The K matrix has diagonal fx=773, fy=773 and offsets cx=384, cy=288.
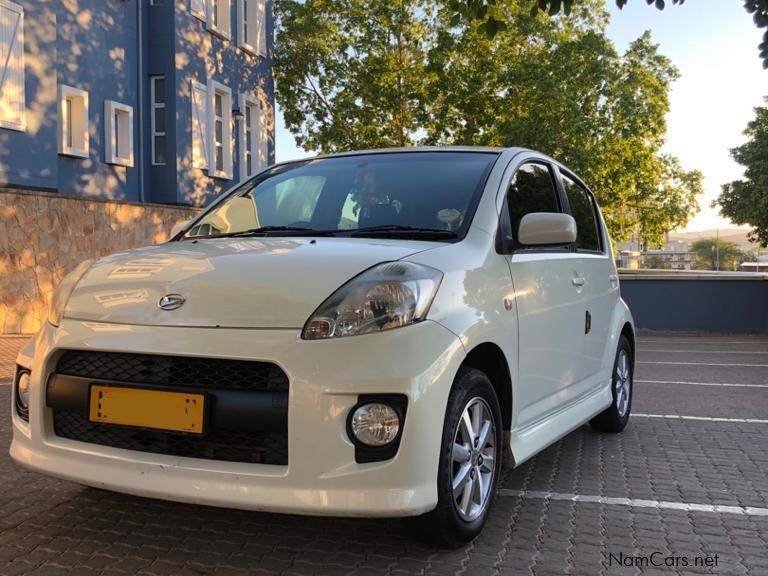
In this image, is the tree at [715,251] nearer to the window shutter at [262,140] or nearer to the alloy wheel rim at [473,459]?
the window shutter at [262,140]

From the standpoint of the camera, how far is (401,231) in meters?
3.50

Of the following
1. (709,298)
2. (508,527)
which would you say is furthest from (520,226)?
(709,298)

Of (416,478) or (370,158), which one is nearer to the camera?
(416,478)

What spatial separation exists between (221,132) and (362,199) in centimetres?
1655

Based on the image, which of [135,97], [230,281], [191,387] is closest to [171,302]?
[230,281]

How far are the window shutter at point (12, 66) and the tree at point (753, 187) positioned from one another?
760 inches

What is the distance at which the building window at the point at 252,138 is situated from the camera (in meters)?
20.4

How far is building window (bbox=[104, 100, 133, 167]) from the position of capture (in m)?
15.8

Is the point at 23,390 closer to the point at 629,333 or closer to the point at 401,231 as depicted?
the point at 401,231

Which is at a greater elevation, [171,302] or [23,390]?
[171,302]

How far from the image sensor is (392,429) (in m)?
2.70

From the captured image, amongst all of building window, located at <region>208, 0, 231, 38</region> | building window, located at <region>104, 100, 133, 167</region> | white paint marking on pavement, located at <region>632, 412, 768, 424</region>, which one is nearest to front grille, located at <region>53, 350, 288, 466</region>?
white paint marking on pavement, located at <region>632, 412, 768, 424</region>

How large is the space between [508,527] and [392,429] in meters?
1.09

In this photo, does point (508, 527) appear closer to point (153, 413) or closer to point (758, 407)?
point (153, 413)
